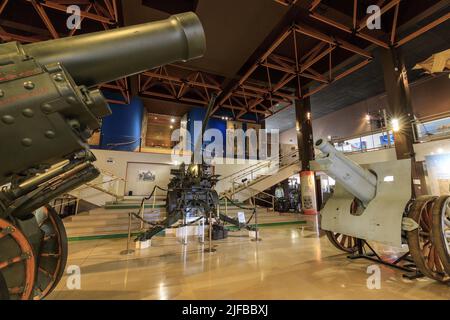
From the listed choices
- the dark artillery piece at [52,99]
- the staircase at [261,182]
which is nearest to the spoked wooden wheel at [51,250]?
the dark artillery piece at [52,99]

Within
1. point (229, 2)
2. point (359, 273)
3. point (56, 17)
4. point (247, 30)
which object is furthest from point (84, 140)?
point (56, 17)

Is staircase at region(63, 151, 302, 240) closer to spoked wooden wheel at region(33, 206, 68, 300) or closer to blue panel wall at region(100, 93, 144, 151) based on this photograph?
blue panel wall at region(100, 93, 144, 151)

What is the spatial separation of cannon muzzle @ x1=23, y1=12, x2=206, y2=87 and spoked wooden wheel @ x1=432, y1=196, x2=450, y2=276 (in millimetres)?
3793

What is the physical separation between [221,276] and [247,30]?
7592 millimetres

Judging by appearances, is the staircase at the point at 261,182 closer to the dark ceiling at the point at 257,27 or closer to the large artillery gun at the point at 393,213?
the dark ceiling at the point at 257,27

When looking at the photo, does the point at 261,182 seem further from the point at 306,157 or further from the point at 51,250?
the point at 51,250

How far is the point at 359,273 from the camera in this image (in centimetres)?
336

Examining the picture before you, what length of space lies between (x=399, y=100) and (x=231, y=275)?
8.12m

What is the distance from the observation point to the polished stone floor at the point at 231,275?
2.71 m

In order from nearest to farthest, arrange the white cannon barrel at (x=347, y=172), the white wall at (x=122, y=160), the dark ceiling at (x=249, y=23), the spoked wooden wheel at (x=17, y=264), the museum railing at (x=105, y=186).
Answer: the spoked wooden wheel at (x=17, y=264) → the white cannon barrel at (x=347, y=172) → the dark ceiling at (x=249, y=23) → the museum railing at (x=105, y=186) → the white wall at (x=122, y=160)

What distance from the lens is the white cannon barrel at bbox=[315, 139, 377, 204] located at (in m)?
3.01

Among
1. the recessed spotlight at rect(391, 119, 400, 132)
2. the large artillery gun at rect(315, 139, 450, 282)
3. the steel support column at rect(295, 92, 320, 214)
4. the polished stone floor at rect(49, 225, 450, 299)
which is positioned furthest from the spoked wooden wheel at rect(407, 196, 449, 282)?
the steel support column at rect(295, 92, 320, 214)

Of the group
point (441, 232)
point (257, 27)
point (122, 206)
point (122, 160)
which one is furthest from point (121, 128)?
point (441, 232)

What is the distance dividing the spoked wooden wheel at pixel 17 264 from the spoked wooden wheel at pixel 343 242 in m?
4.55
